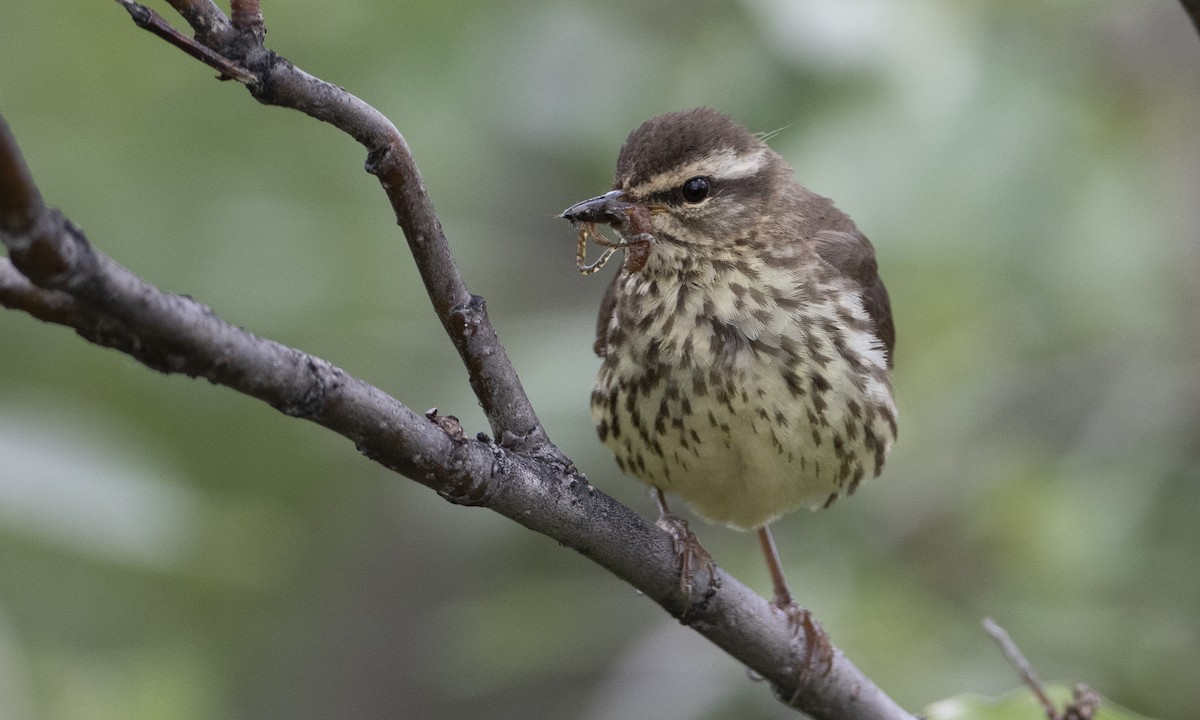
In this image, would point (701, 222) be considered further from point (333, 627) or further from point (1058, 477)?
point (333, 627)

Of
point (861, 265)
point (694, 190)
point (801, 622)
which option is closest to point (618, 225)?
point (694, 190)

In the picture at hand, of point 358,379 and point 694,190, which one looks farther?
point 694,190

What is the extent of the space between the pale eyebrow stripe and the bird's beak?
66 mm

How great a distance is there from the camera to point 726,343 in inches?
155

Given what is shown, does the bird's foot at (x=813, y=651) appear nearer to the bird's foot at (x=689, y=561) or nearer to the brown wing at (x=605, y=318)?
the bird's foot at (x=689, y=561)

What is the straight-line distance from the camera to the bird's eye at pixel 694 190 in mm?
4125

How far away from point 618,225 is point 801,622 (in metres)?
1.23

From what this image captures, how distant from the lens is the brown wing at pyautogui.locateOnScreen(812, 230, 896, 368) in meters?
4.41

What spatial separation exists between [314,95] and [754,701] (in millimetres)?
3510

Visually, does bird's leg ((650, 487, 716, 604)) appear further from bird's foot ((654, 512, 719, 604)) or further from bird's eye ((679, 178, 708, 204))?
bird's eye ((679, 178, 708, 204))

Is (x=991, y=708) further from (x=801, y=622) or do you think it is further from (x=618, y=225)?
(x=618, y=225)

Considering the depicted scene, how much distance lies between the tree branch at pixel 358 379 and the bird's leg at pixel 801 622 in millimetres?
310

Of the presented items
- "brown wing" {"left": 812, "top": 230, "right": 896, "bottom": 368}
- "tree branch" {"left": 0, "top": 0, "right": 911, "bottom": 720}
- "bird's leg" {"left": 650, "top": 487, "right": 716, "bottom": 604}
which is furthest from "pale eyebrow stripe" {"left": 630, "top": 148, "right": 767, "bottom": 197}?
"tree branch" {"left": 0, "top": 0, "right": 911, "bottom": 720}

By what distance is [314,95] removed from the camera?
225 centimetres
